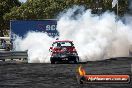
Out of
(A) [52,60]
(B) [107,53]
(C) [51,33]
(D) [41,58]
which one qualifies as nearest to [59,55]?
(A) [52,60]

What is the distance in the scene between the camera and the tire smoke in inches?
1259

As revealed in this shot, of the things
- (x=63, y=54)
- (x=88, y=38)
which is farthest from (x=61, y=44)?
(x=88, y=38)

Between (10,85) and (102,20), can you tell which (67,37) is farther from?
(10,85)

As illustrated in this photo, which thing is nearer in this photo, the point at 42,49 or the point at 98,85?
the point at 98,85

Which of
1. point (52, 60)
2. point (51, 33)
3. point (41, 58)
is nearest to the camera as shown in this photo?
point (52, 60)

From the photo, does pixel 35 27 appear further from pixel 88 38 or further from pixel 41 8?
pixel 41 8

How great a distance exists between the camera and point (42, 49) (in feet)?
102

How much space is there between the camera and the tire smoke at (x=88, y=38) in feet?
105

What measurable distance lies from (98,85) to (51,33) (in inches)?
986

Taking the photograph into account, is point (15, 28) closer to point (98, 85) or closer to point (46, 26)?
point (46, 26)

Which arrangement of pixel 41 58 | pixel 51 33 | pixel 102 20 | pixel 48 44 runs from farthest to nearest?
pixel 51 33, pixel 102 20, pixel 48 44, pixel 41 58

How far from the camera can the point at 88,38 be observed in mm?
33750

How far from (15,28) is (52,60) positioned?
13.1 metres

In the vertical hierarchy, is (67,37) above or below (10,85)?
above
